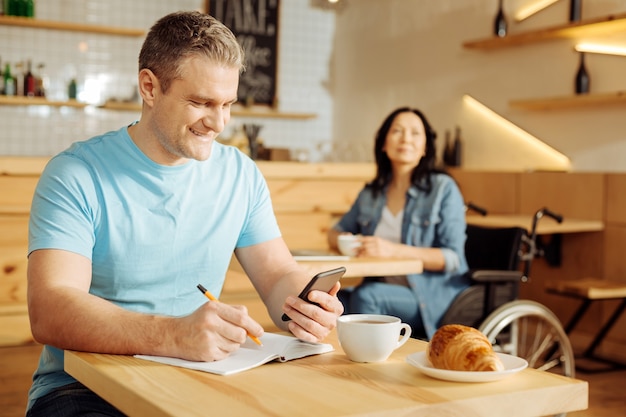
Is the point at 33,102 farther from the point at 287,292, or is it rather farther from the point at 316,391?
the point at 316,391

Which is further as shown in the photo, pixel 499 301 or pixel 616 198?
pixel 616 198

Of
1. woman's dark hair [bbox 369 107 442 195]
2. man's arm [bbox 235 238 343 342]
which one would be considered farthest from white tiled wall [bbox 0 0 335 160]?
man's arm [bbox 235 238 343 342]

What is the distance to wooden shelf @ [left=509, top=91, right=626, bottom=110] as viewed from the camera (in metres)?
4.49

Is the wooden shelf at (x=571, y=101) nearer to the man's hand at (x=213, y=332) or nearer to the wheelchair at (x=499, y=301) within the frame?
the wheelchair at (x=499, y=301)

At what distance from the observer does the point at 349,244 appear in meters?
3.09

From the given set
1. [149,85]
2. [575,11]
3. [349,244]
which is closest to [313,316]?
[149,85]

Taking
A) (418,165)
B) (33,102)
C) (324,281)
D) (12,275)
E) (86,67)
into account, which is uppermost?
(86,67)

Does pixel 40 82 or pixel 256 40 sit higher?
pixel 256 40

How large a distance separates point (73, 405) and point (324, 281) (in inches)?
19.6

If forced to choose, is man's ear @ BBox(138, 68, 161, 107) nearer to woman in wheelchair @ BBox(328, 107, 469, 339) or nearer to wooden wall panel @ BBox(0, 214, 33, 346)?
woman in wheelchair @ BBox(328, 107, 469, 339)

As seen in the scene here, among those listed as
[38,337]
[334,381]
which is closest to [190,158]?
[38,337]

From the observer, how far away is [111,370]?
1.27 meters

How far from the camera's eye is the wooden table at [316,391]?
109 cm

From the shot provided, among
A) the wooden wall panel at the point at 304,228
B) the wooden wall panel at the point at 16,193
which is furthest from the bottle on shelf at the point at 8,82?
the wooden wall panel at the point at 304,228
